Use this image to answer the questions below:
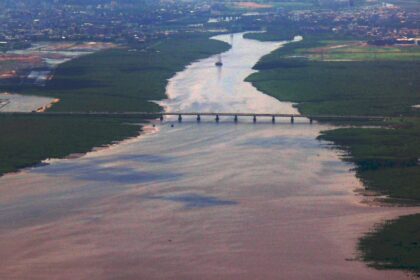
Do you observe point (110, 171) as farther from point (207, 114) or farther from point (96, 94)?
point (96, 94)

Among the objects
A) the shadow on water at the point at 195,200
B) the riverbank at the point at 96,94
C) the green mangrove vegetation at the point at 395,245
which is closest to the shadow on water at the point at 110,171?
the riverbank at the point at 96,94

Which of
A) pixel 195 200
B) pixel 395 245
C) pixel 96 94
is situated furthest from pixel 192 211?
pixel 96 94

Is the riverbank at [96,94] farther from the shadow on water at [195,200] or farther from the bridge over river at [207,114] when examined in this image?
the shadow on water at [195,200]

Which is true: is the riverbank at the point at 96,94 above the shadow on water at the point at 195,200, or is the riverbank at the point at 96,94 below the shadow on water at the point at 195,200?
above

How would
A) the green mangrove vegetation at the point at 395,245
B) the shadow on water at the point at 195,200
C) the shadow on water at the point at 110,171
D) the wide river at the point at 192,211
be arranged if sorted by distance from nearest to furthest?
1. the green mangrove vegetation at the point at 395,245
2. the wide river at the point at 192,211
3. the shadow on water at the point at 195,200
4. the shadow on water at the point at 110,171

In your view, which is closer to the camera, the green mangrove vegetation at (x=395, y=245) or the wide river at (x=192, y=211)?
the green mangrove vegetation at (x=395, y=245)

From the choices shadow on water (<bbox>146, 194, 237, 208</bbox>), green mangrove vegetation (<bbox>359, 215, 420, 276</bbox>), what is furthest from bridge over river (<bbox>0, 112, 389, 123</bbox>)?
green mangrove vegetation (<bbox>359, 215, 420, 276</bbox>)
